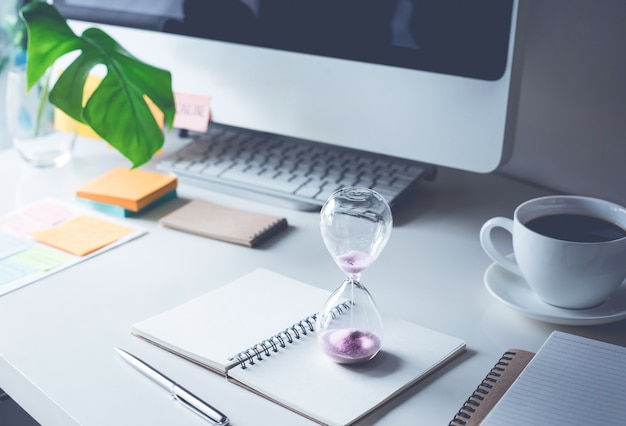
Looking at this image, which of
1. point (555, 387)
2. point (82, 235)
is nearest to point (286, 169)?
point (82, 235)

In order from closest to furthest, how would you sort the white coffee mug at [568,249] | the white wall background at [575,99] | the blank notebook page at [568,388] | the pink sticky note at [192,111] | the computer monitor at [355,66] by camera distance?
the blank notebook page at [568,388]
the white coffee mug at [568,249]
the computer monitor at [355,66]
the white wall background at [575,99]
the pink sticky note at [192,111]

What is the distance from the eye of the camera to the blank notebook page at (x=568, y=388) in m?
0.50

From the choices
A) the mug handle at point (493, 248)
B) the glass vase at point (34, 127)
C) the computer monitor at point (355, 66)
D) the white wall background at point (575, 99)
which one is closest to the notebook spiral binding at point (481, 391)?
the mug handle at point (493, 248)

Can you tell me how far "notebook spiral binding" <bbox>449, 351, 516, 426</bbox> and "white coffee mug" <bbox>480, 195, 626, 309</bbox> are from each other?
0.29ft

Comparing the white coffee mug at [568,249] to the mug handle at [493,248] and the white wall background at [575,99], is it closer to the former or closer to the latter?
the mug handle at [493,248]

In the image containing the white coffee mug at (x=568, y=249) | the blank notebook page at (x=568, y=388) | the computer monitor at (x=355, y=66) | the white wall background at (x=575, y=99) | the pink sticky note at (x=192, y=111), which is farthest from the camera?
the pink sticky note at (x=192, y=111)

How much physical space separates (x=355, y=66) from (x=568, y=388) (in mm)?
422

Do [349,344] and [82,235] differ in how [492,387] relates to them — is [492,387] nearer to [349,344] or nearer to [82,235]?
[349,344]

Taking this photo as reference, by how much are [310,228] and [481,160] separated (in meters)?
0.20

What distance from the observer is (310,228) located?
83 centimetres

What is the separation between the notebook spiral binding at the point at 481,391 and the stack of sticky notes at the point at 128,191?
46 centimetres

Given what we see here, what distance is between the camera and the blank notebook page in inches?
19.7

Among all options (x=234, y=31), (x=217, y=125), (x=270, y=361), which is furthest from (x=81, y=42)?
(x=270, y=361)

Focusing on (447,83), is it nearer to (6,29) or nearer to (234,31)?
(234,31)
